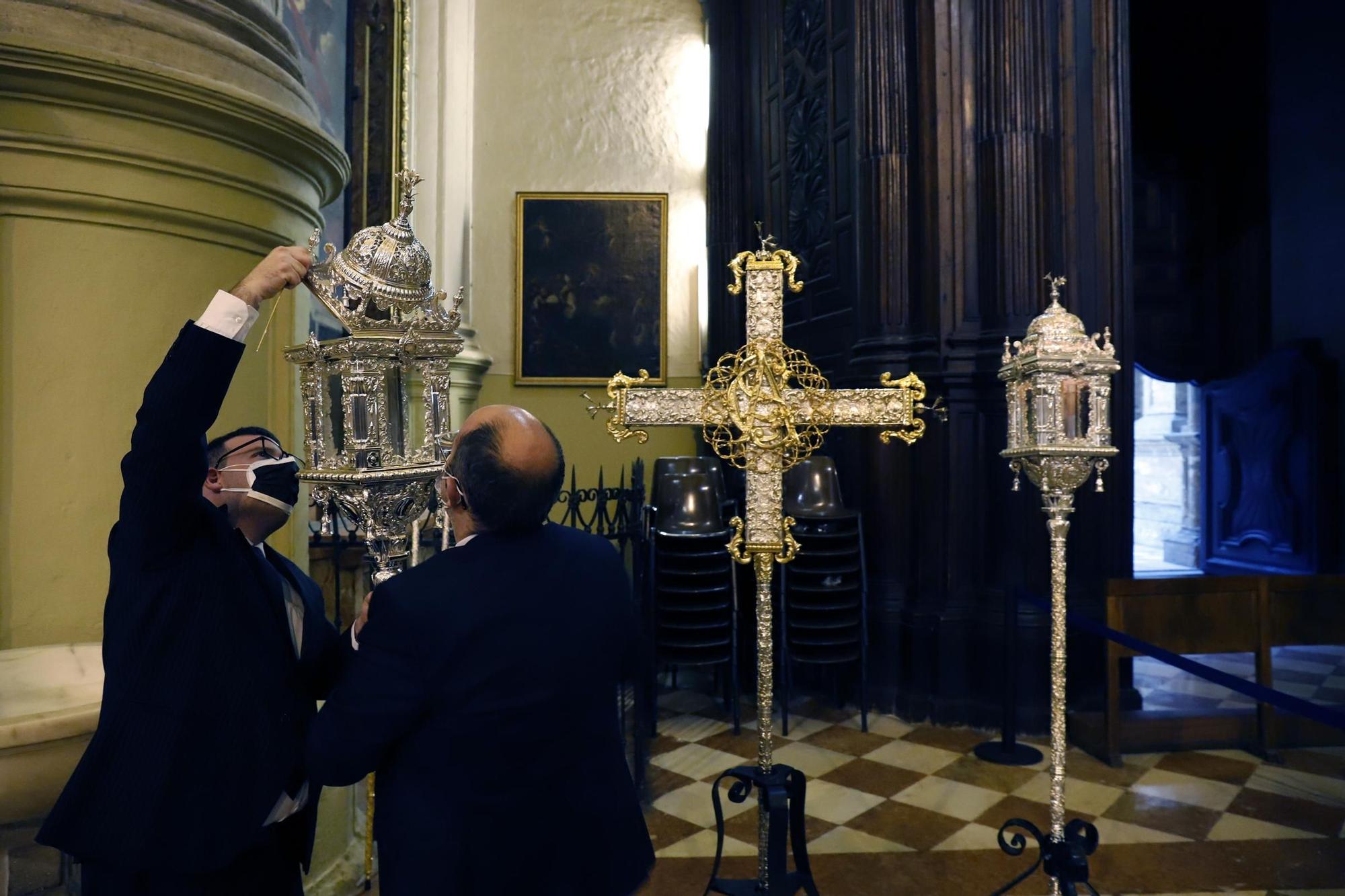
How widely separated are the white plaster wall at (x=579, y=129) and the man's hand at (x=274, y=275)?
23.2 feet

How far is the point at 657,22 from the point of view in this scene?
28.6 ft

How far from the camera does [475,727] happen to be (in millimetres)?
1320

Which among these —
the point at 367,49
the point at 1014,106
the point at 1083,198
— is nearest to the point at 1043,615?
the point at 1083,198

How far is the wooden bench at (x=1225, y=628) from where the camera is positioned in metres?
3.97

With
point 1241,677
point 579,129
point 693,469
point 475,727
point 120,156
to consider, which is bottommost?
point 1241,677

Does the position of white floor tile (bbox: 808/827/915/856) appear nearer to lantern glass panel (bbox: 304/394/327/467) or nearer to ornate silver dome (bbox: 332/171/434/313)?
lantern glass panel (bbox: 304/394/327/467)

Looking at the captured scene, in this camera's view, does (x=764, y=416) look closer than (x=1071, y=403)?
Yes

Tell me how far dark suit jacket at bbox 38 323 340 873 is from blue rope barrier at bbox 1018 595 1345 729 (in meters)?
2.33

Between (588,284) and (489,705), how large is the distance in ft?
24.4

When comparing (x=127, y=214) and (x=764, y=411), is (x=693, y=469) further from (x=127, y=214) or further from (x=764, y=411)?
(x=127, y=214)

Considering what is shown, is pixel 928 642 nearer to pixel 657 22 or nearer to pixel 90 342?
pixel 90 342

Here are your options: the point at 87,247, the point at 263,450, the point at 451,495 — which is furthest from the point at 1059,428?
the point at 87,247

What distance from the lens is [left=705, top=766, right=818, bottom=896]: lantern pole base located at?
238cm

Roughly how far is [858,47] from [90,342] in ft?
15.0
